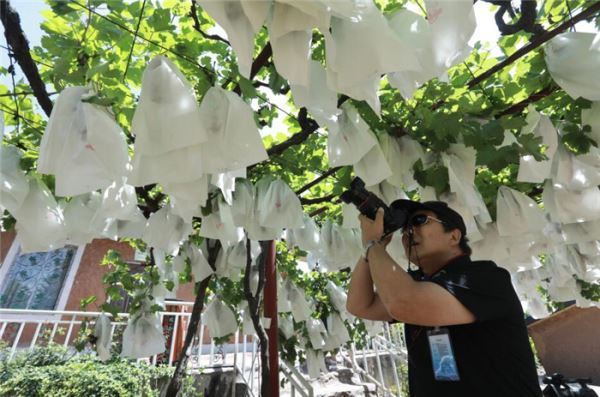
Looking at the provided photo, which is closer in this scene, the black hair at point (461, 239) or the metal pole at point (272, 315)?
the black hair at point (461, 239)

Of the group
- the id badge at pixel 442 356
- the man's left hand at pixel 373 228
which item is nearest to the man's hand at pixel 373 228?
the man's left hand at pixel 373 228

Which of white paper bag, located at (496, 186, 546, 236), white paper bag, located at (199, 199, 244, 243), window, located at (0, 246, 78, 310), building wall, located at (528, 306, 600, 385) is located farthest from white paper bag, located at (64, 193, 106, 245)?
building wall, located at (528, 306, 600, 385)

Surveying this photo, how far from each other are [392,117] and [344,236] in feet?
3.52

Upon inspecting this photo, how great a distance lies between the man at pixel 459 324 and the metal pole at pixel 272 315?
1174mm

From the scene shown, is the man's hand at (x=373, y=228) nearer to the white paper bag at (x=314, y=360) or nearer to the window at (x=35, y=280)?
the white paper bag at (x=314, y=360)

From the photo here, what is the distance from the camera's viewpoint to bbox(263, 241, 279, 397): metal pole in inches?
86.0

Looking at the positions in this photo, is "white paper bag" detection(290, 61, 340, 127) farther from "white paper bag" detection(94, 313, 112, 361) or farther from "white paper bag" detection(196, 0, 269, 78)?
"white paper bag" detection(94, 313, 112, 361)

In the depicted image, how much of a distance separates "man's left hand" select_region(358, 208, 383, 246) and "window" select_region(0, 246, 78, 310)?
22.2 ft

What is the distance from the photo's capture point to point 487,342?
1.07 meters

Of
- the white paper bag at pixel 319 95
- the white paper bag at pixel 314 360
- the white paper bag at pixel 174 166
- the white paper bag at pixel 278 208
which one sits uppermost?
the white paper bag at pixel 278 208

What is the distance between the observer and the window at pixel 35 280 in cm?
589

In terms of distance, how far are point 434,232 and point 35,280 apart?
722 centimetres

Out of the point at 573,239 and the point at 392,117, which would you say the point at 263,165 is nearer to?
the point at 392,117

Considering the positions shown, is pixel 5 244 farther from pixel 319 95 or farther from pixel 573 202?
pixel 573 202
